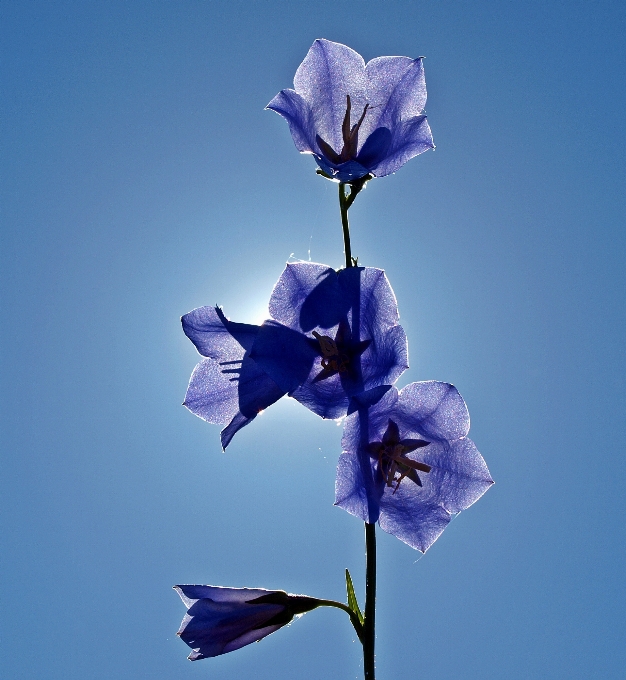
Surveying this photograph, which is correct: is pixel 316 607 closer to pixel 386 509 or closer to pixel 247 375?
pixel 386 509

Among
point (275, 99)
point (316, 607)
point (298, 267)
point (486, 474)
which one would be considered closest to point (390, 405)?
point (486, 474)

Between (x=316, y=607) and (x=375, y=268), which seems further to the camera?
(x=316, y=607)

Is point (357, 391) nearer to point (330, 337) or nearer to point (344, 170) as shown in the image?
point (330, 337)

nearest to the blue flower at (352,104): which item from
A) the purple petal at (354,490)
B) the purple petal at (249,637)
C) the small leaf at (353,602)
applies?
the purple petal at (354,490)

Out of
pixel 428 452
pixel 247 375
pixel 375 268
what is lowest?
pixel 428 452

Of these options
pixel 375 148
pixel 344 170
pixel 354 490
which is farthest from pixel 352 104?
pixel 354 490

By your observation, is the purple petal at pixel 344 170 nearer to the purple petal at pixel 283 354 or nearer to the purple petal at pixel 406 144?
the purple petal at pixel 406 144

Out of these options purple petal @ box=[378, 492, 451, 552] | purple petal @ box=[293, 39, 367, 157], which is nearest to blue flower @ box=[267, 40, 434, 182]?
purple petal @ box=[293, 39, 367, 157]

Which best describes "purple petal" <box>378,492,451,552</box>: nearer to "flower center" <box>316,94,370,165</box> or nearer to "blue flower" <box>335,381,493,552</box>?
"blue flower" <box>335,381,493,552</box>
